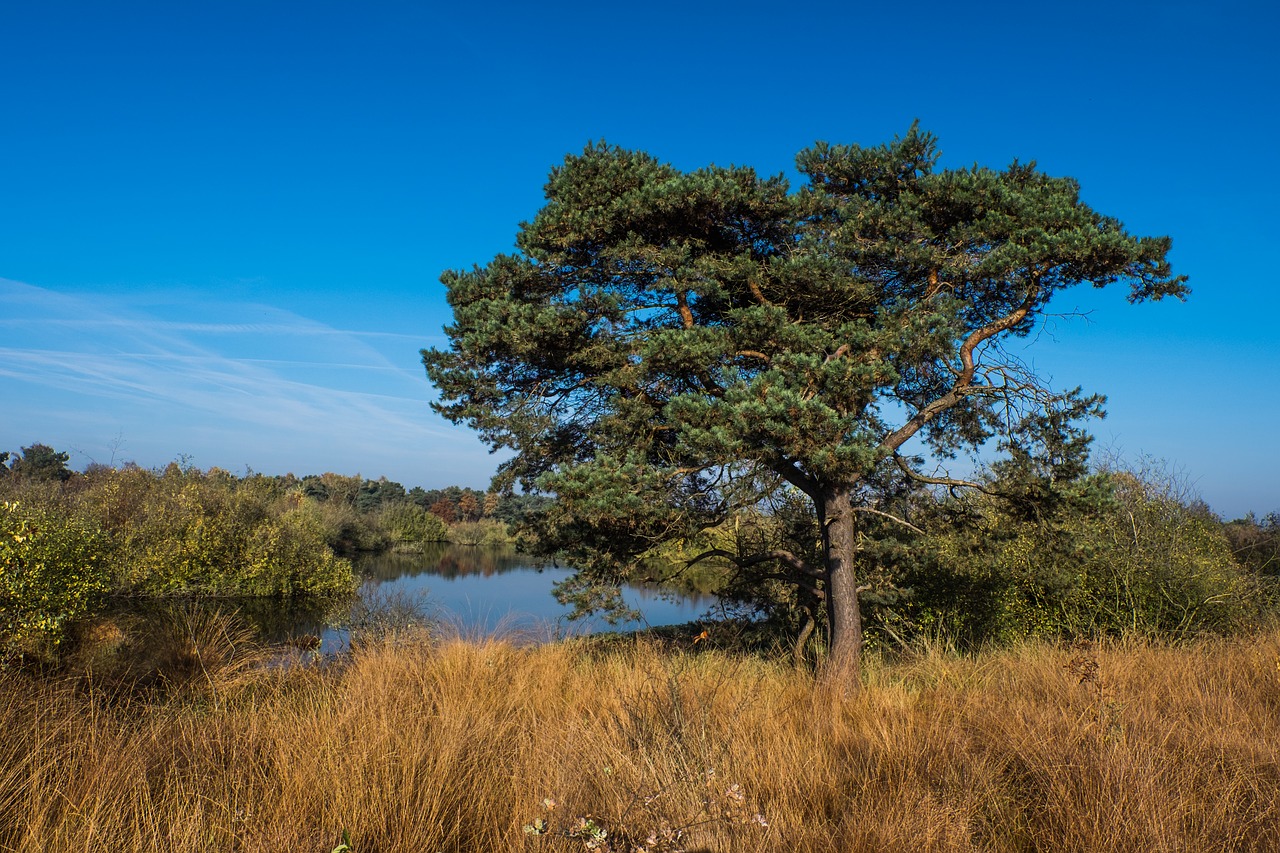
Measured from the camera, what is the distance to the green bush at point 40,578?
7.75m

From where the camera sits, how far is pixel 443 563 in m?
39.1

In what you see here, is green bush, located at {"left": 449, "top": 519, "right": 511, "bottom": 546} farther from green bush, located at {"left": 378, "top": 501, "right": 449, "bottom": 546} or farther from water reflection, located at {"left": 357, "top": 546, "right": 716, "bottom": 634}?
water reflection, located at {"left": 357, "top": 546, "right": 716, "bottom": 634}

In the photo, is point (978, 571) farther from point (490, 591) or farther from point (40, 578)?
point (490, 591)

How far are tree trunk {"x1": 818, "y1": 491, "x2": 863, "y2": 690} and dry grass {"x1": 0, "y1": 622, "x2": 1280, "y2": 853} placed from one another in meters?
2.60

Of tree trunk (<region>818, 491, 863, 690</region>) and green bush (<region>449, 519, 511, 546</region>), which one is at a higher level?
tree trunk (<region>818, 491, 863, 690</region>)

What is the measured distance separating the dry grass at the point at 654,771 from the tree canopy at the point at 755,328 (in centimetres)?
237

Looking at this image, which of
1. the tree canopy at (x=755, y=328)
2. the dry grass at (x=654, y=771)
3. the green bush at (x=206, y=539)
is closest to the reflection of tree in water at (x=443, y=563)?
the green bush at (x=206, y=539)

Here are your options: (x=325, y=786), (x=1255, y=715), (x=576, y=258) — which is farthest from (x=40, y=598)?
(x=1255, y=715)

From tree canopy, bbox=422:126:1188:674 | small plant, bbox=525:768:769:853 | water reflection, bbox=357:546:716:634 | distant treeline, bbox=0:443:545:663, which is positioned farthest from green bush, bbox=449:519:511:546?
small plant, bbox=525:768:769:853

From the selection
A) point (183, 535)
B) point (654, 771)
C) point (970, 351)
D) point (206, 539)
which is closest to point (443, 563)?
point (206, 539)

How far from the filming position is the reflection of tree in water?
3284 centimetres

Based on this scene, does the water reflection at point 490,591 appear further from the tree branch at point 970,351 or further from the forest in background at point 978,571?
the tree branch at point 970,351

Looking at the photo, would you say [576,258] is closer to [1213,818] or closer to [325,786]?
[325,786]

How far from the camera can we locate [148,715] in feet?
13.6
